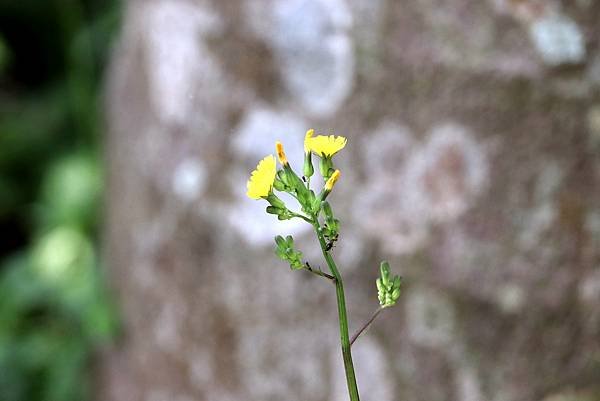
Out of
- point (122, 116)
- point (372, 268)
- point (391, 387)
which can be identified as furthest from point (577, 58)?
point (122, 116)

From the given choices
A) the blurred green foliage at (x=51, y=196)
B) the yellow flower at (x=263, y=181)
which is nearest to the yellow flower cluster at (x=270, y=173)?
the yellow flower at (x=263, y=181)

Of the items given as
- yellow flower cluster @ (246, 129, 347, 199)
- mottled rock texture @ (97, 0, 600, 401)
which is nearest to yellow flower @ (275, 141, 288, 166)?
yellow flower cluster @ (246, 129, 347, 199)

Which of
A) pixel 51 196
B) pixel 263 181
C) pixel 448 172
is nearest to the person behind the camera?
pixel 263 181

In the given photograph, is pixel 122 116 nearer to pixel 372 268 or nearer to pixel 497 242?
pixel 372 268

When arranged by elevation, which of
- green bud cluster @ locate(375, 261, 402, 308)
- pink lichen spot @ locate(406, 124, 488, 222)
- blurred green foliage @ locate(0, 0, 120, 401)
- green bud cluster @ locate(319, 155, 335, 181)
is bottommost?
green bud cluster @ locate(375, 261, 402, 308)

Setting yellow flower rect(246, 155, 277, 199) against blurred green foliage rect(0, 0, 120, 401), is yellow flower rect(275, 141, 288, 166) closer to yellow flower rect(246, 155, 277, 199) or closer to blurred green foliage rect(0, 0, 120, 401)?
yellow flower rect(246, 155, 277, 199)

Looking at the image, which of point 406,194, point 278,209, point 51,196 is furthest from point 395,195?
point 51,196

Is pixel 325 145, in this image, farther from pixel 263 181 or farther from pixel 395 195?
pixel 395 195

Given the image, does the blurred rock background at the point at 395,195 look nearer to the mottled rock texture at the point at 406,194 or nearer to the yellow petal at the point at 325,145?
the mottled rock texture at the point at 406,194
